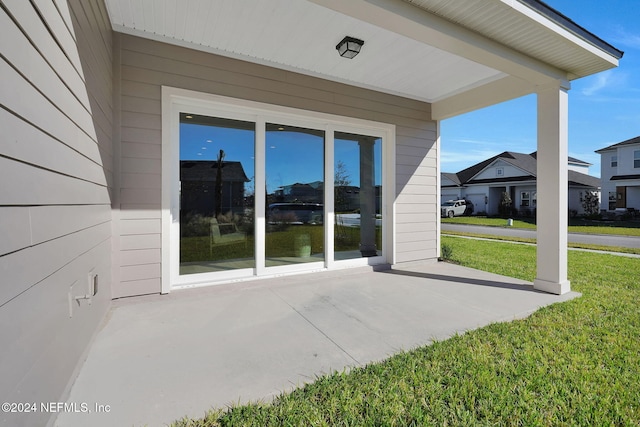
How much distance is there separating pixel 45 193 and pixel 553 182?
15.4ft

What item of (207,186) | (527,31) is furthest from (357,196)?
(527,31)

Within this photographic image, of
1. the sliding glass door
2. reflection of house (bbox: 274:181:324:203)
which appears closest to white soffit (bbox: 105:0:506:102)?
the sliding glass door

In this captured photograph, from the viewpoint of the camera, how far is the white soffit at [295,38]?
287 centimetres

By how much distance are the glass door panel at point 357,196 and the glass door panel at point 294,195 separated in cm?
30

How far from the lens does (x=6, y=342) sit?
3.37 feet

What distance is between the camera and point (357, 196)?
16.0 feet

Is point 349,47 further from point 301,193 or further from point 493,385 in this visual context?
point 493,385

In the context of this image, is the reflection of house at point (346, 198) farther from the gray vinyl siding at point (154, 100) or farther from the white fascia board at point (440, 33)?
the white fascia board at point (440, 33)

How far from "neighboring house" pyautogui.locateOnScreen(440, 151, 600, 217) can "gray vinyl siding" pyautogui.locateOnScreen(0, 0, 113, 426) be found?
24.0 m

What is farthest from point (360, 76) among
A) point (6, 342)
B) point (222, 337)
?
point (6, 342)

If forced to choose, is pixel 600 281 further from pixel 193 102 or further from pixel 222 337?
pixel 193 102

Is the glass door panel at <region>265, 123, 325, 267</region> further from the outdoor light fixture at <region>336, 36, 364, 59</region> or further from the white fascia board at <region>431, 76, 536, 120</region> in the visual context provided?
the white fascia board at <region>431, 76, 536, 120</region>

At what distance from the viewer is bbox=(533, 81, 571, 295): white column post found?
3.61m

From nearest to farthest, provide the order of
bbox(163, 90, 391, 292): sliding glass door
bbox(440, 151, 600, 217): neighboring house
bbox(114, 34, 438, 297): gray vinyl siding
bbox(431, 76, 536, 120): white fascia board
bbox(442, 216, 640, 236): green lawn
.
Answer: bbox(114, 34, 438, 297): gray vinyl siding < bbox(163, 90, 391, 292): sliding glass door < bbox(431, 76, 536, 120): white fascia board < bbox(442, 216, 640, 236): green lawn < bbox(440, 151, 600, 217): neighboring house
